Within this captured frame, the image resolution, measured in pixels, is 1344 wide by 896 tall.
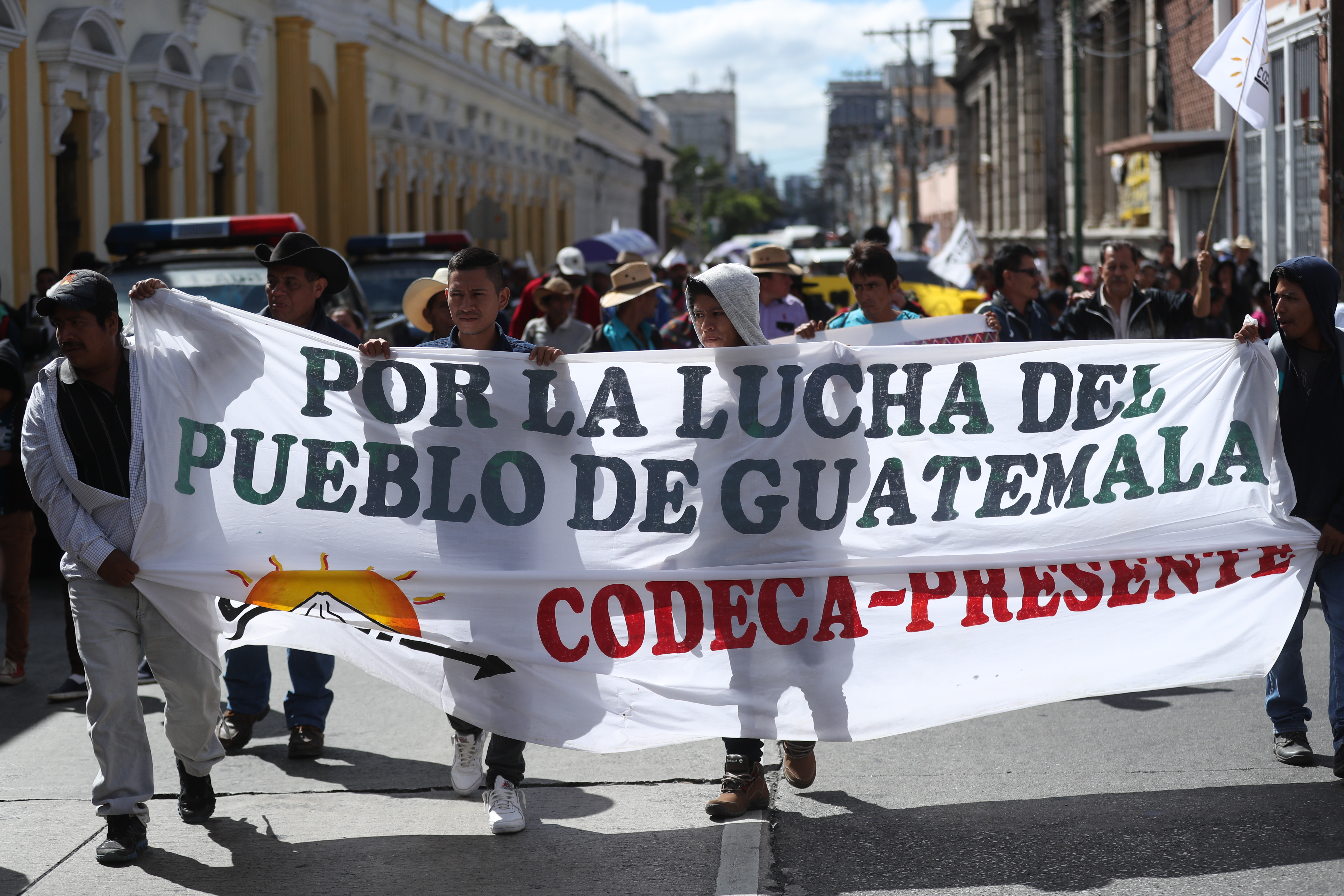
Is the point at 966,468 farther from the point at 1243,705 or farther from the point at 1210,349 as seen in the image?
the point at 1243,705

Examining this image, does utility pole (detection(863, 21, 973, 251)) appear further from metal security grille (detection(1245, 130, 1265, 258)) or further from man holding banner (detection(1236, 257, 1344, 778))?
man holding banner (detection(1236, 257, 1344, 778))

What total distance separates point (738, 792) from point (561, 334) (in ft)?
18.7

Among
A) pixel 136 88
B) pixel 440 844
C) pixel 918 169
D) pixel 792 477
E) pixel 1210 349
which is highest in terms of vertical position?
pixel 918 169

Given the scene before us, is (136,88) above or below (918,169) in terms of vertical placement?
below

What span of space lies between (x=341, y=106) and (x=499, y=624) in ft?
85.3

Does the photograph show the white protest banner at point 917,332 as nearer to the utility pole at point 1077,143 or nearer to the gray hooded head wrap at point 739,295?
the gray hooded head wrap at point 739,295

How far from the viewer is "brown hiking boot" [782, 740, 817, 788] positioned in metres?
5.41

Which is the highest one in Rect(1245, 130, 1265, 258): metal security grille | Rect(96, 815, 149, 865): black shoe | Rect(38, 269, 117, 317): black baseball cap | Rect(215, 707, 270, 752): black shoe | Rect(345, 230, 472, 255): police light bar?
Rect(1245, 130, 1265, 258): metal security grille

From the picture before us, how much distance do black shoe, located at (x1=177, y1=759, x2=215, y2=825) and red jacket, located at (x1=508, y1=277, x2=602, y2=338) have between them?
5393 mm

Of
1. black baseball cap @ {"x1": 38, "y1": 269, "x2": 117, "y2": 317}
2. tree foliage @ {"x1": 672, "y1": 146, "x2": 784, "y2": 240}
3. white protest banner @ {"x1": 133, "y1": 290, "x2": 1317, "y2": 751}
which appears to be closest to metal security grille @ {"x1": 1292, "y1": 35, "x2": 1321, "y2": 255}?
white protest banner @ {"x1": 133, "y1": 290, "x2": 1317, "y2": 751}

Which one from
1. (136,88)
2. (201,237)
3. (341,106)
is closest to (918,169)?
(341,106)

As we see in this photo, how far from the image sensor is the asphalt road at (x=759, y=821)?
461 centimetres

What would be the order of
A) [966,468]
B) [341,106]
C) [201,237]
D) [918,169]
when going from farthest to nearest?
[918,169]
[341,106]
[201,237]
[966,468]

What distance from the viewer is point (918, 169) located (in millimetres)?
92688
